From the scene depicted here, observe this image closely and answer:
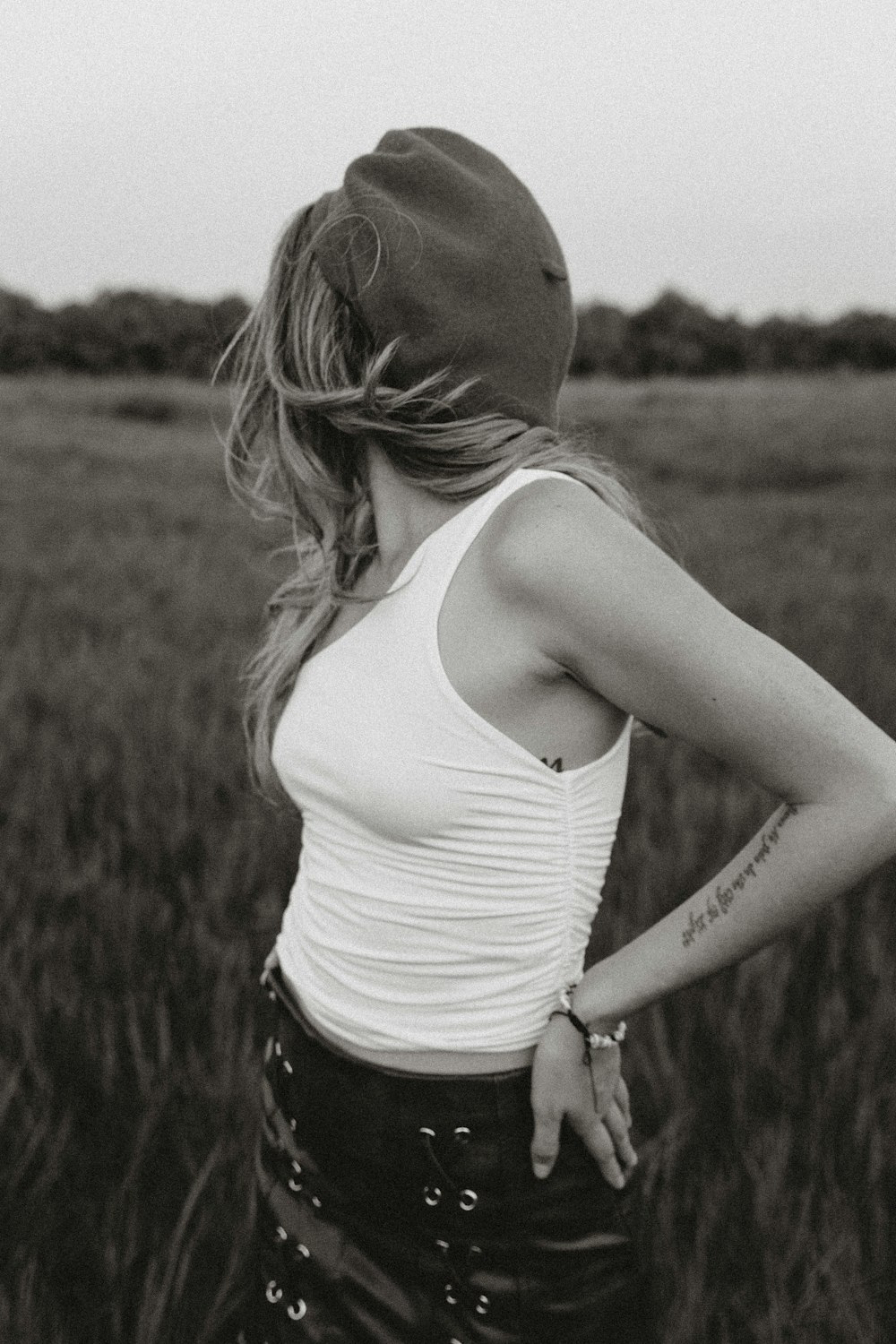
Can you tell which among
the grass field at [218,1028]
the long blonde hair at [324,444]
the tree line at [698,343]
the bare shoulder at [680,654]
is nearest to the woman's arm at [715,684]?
the bare shoulder at [680,654]

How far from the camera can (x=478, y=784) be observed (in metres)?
A: 0.99

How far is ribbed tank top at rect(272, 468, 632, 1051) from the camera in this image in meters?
1.00

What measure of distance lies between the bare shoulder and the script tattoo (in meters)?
0.03

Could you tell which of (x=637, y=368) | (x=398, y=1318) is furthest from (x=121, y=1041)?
(x=637, y=368)

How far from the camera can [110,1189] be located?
67.6 inches

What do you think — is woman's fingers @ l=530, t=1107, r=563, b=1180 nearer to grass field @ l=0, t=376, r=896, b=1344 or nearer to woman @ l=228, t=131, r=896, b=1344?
woman @ l=228, t=131, r=896, b=1344

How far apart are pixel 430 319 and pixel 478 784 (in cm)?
40

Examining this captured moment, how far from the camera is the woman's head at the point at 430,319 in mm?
1058

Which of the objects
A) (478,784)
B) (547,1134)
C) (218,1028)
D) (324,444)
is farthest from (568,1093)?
(218,1028)

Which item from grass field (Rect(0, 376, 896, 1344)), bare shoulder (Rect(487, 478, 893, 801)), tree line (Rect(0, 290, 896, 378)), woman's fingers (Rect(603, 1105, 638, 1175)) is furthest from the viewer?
tree line (Rect(0, 290, 896, 378))

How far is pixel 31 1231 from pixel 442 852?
3.30 ft

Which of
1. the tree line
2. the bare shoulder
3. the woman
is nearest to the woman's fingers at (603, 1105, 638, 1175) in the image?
the woman

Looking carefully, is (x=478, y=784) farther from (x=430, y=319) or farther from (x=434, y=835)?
(x=430, y=319)

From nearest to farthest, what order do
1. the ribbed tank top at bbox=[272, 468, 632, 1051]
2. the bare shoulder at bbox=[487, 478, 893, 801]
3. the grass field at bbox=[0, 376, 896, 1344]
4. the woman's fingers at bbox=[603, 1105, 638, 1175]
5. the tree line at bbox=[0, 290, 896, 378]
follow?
the bare shoulder at bbox=[487, 478, 893, 801] → the ribbed tank top at bbox=[272, 468, 632, 1051] → the woman's fingers at bbox=[603, 1105, 638, 1175] → the grass field at bbox=[0, 376, 896, 1344] → the tree line at bbox=[0, 290, 896, 378]
